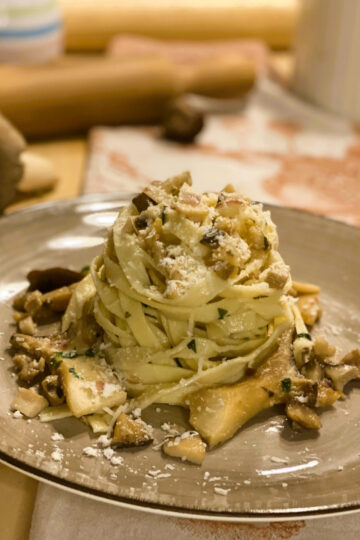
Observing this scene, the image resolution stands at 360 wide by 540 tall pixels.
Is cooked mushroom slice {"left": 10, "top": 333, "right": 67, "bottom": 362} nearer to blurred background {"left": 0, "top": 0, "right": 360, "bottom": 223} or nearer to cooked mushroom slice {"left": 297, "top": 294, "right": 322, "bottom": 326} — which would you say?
cooked mushroom slice {"left": 297, "top": 294, "right": 322, "bottom": 326}

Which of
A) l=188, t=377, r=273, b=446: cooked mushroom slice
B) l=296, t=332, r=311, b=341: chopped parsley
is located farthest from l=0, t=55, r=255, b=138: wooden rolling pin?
l=188, t=377, r=273, b=446: cooked mushroom slice

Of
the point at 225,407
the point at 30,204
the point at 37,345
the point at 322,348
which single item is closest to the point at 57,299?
the point at 37,345

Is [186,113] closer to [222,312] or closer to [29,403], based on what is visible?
[222,312]

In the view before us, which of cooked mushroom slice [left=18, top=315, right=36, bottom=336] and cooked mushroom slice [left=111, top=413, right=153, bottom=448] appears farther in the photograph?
cooked mushroom slice [left=18, top=315, right=36, bottom=336]

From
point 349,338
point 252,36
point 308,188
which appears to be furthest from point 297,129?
point 349,338

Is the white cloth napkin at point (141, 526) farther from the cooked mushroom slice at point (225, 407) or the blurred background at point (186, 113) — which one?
the blurred background at point (186, 113)

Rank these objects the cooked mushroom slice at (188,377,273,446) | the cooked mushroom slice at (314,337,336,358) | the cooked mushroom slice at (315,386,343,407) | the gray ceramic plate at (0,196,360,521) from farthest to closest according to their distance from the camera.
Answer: the cooked mushroom slice at (314,337,336,358) < the cooked mushroom slice at (315,386,343,407) < the cooked mushroom slice at (188,377,273,446) < the gray ceramic plate at (0,196,360,521)

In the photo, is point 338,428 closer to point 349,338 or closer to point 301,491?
point 301,491
